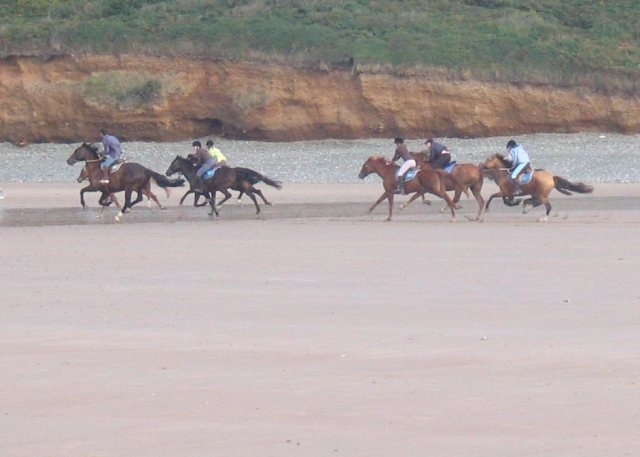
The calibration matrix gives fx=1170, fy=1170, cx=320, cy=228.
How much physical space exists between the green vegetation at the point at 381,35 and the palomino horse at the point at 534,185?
753 inches

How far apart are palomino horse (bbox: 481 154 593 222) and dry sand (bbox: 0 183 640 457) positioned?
3.23m

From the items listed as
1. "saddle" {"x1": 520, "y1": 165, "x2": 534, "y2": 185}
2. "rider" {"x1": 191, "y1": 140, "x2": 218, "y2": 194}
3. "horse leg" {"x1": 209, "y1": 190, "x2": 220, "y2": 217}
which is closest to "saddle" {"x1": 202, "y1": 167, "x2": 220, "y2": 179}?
"rider" {"x1": 191, "y1": 140, "x2": 218, "y2": 194}

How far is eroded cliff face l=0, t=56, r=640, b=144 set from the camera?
3884 centimetres

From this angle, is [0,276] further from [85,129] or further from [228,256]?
[85,129]

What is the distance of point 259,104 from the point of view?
130 ft

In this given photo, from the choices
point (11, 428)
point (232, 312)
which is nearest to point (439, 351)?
point (232, 312)

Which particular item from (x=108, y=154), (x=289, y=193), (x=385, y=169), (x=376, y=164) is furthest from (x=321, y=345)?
(x=289, y=193)

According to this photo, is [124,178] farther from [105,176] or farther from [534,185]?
[534,185]

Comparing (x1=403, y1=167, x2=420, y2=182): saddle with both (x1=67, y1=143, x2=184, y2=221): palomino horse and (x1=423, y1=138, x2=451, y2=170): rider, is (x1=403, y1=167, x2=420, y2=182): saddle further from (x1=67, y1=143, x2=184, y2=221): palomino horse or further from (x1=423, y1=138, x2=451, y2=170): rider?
(x1=67, y1=143, x2=184, y2=221): palomino horse

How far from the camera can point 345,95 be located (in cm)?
3981

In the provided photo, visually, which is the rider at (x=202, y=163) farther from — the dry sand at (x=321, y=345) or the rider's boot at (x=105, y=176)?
the dry sand at (x=321, y=345)

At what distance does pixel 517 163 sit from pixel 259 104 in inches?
791

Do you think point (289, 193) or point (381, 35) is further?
point (381, 35)

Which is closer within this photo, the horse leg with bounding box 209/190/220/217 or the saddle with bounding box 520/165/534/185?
the saddle with bounding box 520/165/534/185
